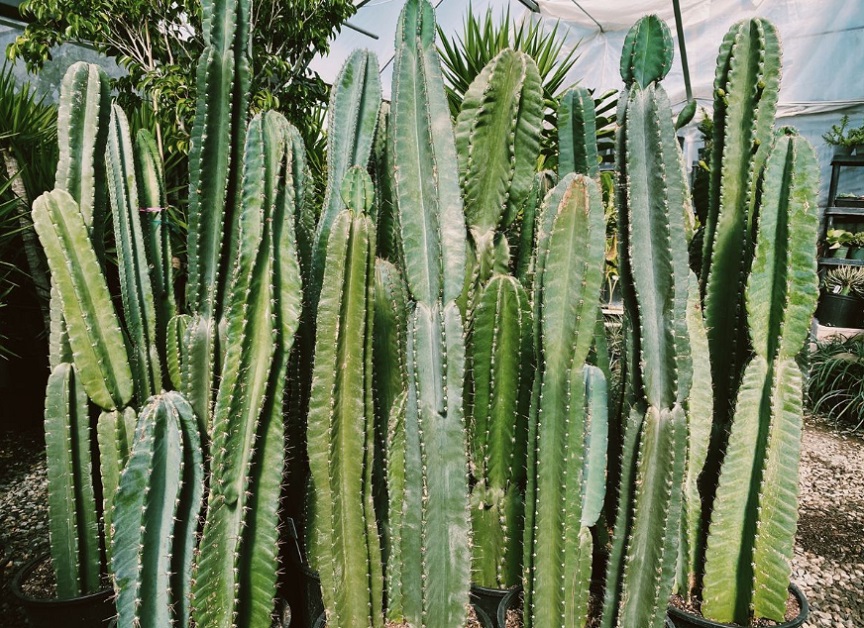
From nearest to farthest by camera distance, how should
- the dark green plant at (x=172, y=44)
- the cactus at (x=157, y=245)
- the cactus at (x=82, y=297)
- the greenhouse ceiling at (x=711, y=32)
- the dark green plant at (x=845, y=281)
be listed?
the cactus at (x=82, y=297), the cactus at (x=157, y=245), the dark green plant at (x=172, y=44), the dark green plant at (x=845, y=281), the greenhouse ceiling at (x=711, y=32)

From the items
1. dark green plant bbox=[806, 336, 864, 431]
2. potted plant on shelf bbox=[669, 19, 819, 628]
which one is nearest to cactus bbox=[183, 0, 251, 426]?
potted plant on shelf bbox=[669, 19, 819, 628]

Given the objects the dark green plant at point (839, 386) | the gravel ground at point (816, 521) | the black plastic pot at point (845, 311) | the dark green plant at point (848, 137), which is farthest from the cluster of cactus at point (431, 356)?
the dark green plant at point (848, 137)

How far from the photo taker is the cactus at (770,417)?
4.48 feet

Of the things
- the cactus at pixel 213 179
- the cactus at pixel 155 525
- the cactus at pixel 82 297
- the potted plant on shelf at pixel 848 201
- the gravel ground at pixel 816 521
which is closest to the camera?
the cactus at pixel 155 525

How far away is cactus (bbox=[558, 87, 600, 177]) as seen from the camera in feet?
5.19

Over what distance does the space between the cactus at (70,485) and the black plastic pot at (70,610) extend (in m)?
0.05

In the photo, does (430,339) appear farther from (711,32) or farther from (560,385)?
(711,32)

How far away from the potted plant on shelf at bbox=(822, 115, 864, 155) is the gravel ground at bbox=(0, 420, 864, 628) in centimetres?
482

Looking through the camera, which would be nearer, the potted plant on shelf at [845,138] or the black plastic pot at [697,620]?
the black plastic pot at [697,620]

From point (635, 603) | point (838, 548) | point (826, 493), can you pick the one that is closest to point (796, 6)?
point (826, 493)

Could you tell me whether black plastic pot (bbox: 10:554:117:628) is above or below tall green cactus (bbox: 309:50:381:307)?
below

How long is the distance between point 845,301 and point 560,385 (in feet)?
19.4

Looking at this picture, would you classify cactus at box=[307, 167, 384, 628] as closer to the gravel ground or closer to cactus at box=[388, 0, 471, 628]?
cactus at box=[388, 0, 471, 628]

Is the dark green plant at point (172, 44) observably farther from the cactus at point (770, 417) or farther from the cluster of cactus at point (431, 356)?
the cactus at point (770, 417)
